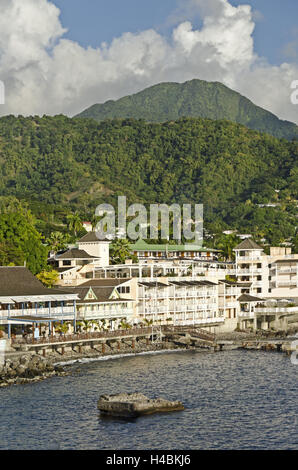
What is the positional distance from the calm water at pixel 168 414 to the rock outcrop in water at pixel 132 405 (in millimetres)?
712

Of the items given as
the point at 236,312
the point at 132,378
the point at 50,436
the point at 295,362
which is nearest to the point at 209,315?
the point at 236,312

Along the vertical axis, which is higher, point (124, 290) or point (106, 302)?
point (124, 290)

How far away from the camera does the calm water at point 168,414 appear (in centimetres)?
4409

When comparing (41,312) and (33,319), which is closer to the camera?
(33,319)

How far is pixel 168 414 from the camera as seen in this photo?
166 ft

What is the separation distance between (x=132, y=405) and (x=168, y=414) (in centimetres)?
260

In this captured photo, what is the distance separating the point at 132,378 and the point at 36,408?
13.9m

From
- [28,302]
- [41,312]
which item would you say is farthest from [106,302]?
[41,312]

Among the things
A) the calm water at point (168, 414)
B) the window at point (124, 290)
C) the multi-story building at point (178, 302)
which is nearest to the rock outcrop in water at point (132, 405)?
the calm water at point (168, 414)

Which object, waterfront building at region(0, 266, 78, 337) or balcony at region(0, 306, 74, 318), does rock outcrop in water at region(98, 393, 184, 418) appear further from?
balcony at region(0, 306, 74, 318)

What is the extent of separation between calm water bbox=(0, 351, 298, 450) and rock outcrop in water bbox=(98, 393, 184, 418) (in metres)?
0.71

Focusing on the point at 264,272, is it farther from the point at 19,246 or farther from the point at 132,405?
the point at 132,405

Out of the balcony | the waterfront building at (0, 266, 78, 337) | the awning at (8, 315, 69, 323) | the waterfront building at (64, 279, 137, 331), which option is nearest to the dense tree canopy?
the waterfront building at (64, 279, 137, 331)
